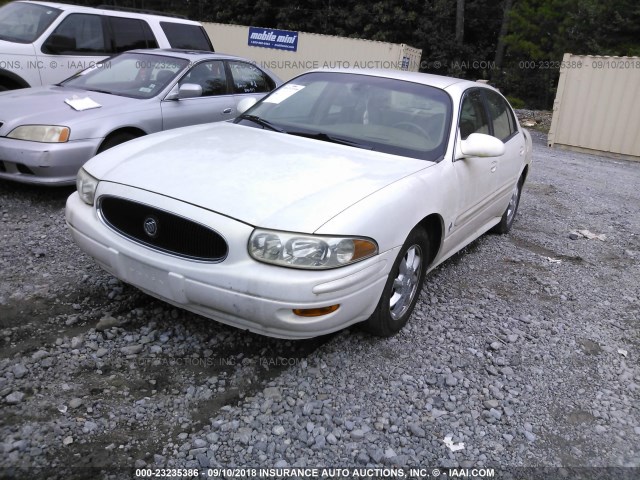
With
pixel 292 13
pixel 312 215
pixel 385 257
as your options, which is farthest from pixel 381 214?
pixel 292 13

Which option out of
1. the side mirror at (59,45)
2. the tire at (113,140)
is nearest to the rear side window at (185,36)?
the side mirror at (59,45)

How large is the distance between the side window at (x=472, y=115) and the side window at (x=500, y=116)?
25 centimetres

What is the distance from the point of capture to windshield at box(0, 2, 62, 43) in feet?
23.1

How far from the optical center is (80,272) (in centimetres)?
391

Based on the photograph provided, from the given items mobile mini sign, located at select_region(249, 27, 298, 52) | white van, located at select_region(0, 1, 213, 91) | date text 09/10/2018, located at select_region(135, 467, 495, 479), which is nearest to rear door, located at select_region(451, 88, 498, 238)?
date text 09/10/2018, located at select_region(135, 467, 495, 479)

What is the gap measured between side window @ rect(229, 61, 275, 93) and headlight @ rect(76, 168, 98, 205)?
3896 millimetres

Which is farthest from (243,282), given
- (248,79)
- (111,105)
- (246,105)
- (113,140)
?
(248,79)

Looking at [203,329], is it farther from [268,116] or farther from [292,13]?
[292,13]

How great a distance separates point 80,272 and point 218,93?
344cm

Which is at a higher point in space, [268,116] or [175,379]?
[268,116]

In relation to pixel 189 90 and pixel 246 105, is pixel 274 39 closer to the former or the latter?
pixel 189 90

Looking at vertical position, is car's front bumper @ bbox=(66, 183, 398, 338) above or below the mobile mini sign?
below

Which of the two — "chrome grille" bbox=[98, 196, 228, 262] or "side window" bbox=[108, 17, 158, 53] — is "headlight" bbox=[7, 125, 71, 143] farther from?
"side window" bbox=[108, 17, 158, 53]

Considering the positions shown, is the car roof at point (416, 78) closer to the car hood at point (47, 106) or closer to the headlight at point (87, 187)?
the headlight at point (87, 187)
